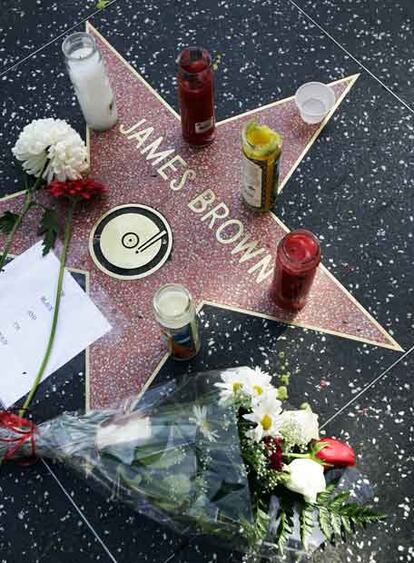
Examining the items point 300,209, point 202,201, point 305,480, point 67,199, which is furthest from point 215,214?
point 305,480

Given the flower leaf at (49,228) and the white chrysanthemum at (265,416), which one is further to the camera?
the flower leaf at (49,228)

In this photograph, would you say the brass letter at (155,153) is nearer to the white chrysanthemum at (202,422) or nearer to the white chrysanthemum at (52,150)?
the white chrysanthemum at (52,150)

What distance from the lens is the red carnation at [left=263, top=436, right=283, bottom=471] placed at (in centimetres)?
76

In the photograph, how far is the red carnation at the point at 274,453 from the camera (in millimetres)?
761

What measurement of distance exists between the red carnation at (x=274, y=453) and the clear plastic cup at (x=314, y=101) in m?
0.60

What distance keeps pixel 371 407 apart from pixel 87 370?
432 millimetres

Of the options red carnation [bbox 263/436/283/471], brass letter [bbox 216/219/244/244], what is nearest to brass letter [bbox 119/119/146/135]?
brass letter [bbox 216/219/244/244]

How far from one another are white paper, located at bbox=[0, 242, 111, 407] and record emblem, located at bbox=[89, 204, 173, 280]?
7 centimetres

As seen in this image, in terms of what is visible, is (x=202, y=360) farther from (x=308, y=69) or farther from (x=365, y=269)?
(x=308, y=69)

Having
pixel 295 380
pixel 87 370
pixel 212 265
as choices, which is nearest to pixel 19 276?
pixel 87 370

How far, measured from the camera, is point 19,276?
40.8 inches

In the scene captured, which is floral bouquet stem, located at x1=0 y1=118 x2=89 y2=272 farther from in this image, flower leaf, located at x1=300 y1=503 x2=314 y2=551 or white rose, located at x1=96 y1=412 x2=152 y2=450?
flower leaf, located at x1=300 y1=503 x2=314 y2=551

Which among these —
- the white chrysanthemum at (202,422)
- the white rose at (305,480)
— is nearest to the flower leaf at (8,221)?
the white chrysanthemum at (202,422)

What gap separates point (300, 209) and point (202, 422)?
1.47 ft
